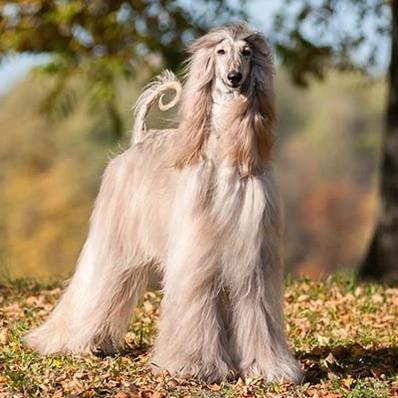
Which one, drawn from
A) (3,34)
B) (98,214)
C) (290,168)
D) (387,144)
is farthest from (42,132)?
(98,214)

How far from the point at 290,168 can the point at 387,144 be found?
34197mm

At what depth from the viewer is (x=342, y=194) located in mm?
44750

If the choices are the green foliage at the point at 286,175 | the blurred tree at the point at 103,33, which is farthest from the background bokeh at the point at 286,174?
the blurred tree at the point at 103,33

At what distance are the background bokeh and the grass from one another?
19.0 metres

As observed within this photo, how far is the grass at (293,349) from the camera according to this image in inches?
231

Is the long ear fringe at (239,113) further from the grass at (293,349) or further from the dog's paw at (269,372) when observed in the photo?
the grass at (293,349)

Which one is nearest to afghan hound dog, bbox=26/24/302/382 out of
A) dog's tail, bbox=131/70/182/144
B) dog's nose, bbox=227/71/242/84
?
dog's nose, bbox=227/71/242/84

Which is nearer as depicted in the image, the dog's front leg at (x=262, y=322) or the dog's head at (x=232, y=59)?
the dog's head at (x=232, y=59)

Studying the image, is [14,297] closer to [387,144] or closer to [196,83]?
[196,83]

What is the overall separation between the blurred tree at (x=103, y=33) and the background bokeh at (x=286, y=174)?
47.9ft

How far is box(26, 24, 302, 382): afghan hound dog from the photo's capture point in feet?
18.7

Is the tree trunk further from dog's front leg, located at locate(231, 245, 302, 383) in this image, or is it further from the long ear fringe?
the long ear fringe

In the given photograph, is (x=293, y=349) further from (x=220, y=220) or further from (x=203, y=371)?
(x=220, y=220)

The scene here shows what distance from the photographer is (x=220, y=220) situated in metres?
5.77
